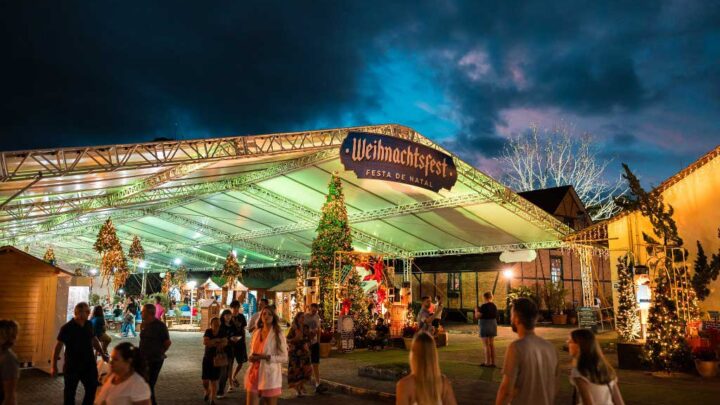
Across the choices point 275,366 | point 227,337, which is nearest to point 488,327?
point 227,337

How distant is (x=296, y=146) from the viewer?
535 inches

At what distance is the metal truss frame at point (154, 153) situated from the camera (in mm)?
9438

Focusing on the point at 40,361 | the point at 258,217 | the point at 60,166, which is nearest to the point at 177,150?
the point at 60,166

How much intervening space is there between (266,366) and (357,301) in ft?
32.4

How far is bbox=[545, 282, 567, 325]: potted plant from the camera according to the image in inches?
949

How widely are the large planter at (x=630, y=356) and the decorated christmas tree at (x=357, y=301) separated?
706 cm

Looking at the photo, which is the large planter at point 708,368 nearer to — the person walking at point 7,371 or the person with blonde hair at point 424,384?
the person with blonde hair at point 424,384

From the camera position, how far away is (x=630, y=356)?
10.6 metres

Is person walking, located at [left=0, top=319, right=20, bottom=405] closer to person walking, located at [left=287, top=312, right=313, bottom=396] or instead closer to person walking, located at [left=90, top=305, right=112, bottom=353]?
person walking, located at [left=287, top=312, right=313, bottom=396]

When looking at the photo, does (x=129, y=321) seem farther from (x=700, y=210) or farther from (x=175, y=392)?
(x=700, y=210)

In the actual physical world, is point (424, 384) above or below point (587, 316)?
above

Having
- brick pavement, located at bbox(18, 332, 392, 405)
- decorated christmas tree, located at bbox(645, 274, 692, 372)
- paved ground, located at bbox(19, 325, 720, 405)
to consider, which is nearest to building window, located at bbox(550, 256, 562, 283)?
paved ground, located at bbox(19, 325, 720, 405)

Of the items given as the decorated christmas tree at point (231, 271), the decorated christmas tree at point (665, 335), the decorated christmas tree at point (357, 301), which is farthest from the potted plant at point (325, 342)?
the decorated christmas tree at point (231, 271)

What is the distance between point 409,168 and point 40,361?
387 inches
